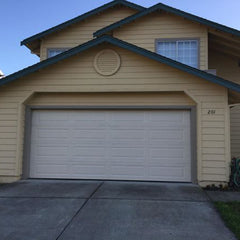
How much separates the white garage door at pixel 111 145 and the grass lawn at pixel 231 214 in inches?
90.5

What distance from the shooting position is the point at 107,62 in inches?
315

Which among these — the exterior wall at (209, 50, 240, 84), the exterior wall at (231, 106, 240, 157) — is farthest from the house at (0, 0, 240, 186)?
the exterior wall at (209, 50, 240, 84)

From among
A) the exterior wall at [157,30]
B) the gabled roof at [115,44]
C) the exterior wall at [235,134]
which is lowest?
the exterior wall at [235,134]

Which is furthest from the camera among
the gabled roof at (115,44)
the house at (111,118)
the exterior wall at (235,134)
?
the exterior wall at (235,134)

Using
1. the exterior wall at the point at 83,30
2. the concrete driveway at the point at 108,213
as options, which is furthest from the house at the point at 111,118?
the exterior wall at the point at 83,30

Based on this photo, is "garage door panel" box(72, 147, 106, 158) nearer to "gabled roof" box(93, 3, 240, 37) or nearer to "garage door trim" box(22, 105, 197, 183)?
"garage door trim" box(22, 105, 197, 183)

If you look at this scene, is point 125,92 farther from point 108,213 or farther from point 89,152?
point 108,213

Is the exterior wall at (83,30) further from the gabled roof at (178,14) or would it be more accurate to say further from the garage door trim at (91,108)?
the garage door trim at (91,108)

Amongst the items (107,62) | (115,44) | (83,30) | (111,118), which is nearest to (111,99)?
(111,118)

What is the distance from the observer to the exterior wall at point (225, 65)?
10508 mm

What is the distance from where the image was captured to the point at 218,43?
400 inches

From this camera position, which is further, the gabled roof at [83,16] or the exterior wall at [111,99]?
the gabled roof at [83,16]

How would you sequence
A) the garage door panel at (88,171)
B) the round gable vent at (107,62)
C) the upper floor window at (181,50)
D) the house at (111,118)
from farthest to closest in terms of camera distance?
the upper floor window at (181,50) → the garage door panel at (88,171) → the round gable vent at (107,62) → the house at (111,118)

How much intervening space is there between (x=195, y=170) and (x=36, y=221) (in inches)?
203
